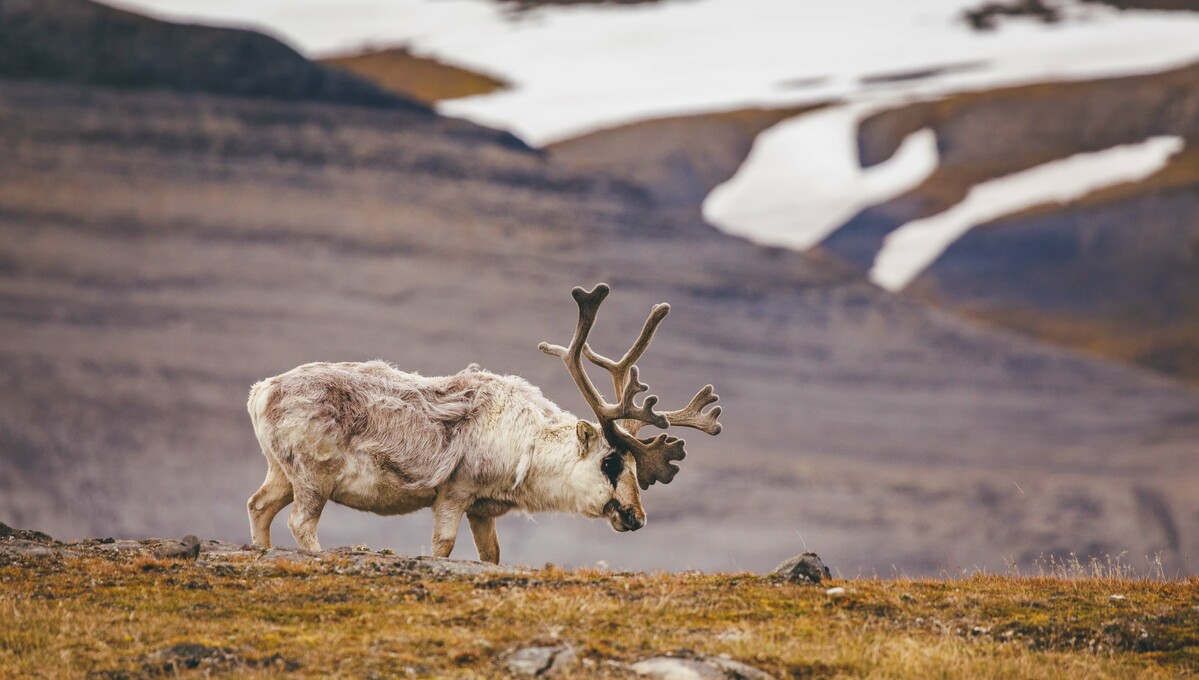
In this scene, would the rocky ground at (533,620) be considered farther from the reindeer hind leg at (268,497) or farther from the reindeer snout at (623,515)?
the reindeer snout at (623,515)

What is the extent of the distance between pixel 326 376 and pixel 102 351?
14366 cm

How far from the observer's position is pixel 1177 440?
167250mm

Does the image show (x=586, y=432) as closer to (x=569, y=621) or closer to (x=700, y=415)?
(x=700, y=415)

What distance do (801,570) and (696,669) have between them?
4.01 metres

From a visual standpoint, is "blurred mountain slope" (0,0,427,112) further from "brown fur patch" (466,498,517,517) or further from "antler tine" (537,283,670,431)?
"brown fur patch" (466,498,517,517)

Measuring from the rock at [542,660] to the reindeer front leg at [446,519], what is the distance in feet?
17.6

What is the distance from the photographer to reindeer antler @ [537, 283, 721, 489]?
18547mm

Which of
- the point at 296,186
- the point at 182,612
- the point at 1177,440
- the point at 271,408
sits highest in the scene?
the point at 296,186

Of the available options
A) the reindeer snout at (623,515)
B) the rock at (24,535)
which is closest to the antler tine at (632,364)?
the reindeer snout at (623,515)

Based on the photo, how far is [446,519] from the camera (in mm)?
18094

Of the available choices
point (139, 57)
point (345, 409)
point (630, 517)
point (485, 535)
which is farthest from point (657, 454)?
point (139, 57)

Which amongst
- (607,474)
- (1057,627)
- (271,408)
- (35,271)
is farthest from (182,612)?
(35,271)

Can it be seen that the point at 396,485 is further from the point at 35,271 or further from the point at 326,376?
the point at 35,271

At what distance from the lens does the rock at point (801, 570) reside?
52.1ft
